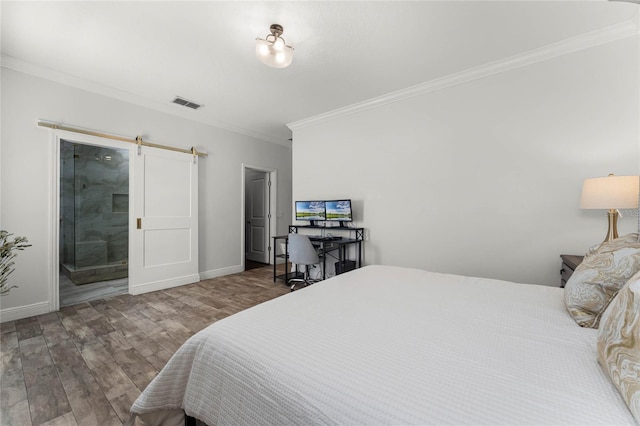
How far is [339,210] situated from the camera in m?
3.77

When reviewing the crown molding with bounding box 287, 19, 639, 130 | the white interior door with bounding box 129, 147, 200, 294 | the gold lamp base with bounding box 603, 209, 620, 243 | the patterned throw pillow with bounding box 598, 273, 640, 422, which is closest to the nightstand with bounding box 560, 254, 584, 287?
the gold lamp base with bounding box 603, 209, 620, 243

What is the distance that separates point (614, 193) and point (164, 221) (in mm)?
4819

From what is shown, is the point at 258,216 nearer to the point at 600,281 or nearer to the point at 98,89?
the point at 98,89

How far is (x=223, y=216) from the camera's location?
455cm

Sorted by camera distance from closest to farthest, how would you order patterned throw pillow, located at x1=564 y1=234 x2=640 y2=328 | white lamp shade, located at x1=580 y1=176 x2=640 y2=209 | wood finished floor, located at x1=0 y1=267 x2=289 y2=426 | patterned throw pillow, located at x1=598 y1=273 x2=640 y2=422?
patterned throw pillow, located at x1=598 y1=273 x2=640 y2=422, patterned throw pillow, located at x1=564 y1=234 x2=640 y2=328, wood finished floor, located at x1=0 y1=267 x2=289 y2=426, white lamp shade, located at x1=580 y1=176 x2=640 y2=209

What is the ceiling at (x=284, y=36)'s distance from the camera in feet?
6.48

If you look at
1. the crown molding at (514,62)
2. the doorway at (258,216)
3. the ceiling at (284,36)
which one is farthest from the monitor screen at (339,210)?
the doorway at (258,216)

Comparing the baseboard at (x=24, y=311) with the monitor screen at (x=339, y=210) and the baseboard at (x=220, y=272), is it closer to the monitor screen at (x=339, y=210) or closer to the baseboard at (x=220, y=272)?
the baseboard at (x=220, y=272)

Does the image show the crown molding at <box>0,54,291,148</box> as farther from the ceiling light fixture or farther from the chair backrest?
the chair backrest

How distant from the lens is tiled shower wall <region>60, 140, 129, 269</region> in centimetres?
448

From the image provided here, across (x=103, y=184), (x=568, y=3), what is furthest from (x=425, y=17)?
(x=103, y=184)

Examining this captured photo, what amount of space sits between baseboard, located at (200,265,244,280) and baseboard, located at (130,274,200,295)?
0.18 m

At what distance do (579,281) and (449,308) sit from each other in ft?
1.89

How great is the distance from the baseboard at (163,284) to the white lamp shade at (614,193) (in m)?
4.69
